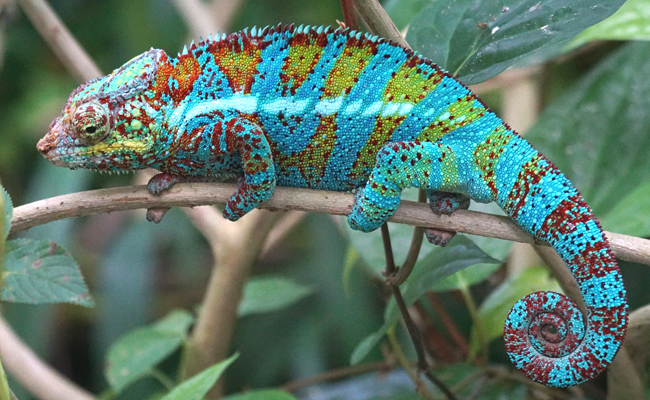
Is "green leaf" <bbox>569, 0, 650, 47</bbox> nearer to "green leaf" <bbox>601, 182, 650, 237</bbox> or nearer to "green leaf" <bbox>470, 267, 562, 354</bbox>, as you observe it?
"green leaf" <bbox>601, 182, 650, 237</bbox>

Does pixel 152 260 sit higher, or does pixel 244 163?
pixel 244 163

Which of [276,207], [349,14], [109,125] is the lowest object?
[276,207]

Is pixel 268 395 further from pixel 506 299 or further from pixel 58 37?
pixel 58 37

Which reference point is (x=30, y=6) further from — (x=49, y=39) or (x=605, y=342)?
(x=605, y=342)

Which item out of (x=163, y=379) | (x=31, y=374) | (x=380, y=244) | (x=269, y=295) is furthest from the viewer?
(x=269, y=295)

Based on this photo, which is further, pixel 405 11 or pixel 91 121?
pixel 405 11

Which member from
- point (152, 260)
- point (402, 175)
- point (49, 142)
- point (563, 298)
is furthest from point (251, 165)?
point (152, 260)

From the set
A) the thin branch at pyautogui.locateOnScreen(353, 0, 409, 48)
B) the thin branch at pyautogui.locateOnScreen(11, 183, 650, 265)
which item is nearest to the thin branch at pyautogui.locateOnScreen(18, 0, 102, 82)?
the thin branch at pyautogui.locateOnScreen(11, 183, 650, 265)

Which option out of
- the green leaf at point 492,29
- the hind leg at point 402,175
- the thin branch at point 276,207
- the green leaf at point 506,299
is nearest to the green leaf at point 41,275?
the thin branch at point 276,207
